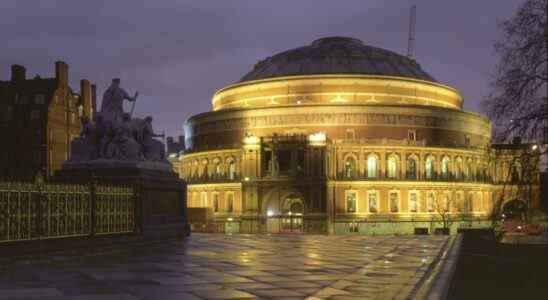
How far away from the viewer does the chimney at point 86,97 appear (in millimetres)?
99438

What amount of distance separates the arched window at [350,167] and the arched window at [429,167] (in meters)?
9.73

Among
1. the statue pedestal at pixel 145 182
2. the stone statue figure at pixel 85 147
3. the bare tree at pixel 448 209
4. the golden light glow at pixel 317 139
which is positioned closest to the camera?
the statue pedestal at pixel 145 182

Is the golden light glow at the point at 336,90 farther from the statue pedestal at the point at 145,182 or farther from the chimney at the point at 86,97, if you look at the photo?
the statue pedestal at the point at 145,182

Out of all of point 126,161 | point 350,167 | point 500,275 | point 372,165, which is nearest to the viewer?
point 500,275

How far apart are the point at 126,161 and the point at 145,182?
109 centimetres

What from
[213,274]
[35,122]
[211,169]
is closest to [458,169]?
[211,169]

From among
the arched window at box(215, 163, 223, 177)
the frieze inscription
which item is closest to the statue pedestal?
the frieze inscription

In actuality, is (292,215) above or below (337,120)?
below

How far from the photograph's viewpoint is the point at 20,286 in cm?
1591

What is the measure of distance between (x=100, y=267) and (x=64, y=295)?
5.60m

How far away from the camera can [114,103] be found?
3206cm

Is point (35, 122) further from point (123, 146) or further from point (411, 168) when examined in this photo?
point (123, 146)

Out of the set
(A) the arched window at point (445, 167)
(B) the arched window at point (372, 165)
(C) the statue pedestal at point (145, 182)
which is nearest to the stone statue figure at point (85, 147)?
(C) the statue pedestal at point (145, 182)

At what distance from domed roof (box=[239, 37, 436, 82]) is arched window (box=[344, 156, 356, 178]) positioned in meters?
14.3
